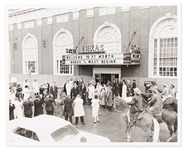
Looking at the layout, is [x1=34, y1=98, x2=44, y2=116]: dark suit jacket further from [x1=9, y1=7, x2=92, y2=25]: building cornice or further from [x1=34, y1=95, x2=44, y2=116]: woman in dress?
[x1=9, y1=7, x2=92, y2=25]: building cornice

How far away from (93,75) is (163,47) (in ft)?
9.17

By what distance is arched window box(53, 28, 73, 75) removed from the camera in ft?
24.2

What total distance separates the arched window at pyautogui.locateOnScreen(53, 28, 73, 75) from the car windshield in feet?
8.07

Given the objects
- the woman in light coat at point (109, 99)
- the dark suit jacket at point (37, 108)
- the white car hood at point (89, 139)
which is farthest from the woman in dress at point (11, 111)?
the woman in light coat at point (109, 99)

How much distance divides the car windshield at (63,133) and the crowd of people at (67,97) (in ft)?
2.41

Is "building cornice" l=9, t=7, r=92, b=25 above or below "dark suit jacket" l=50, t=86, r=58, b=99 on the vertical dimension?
above

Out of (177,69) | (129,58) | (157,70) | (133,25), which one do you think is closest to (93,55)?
(129,58)

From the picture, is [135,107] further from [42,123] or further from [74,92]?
[42,123]

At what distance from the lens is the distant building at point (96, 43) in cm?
662

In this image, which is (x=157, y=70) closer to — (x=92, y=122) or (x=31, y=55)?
(x=92, y=122)

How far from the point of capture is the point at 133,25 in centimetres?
702

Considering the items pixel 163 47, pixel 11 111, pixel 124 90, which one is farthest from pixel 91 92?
pixel 163 47

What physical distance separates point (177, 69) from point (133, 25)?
89.6 inches

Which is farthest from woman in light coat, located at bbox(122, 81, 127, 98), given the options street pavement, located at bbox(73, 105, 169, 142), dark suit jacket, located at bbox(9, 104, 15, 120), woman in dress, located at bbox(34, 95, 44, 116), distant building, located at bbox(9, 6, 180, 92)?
dark suit jacket, located at bbox(9, 104, 15, 120)
